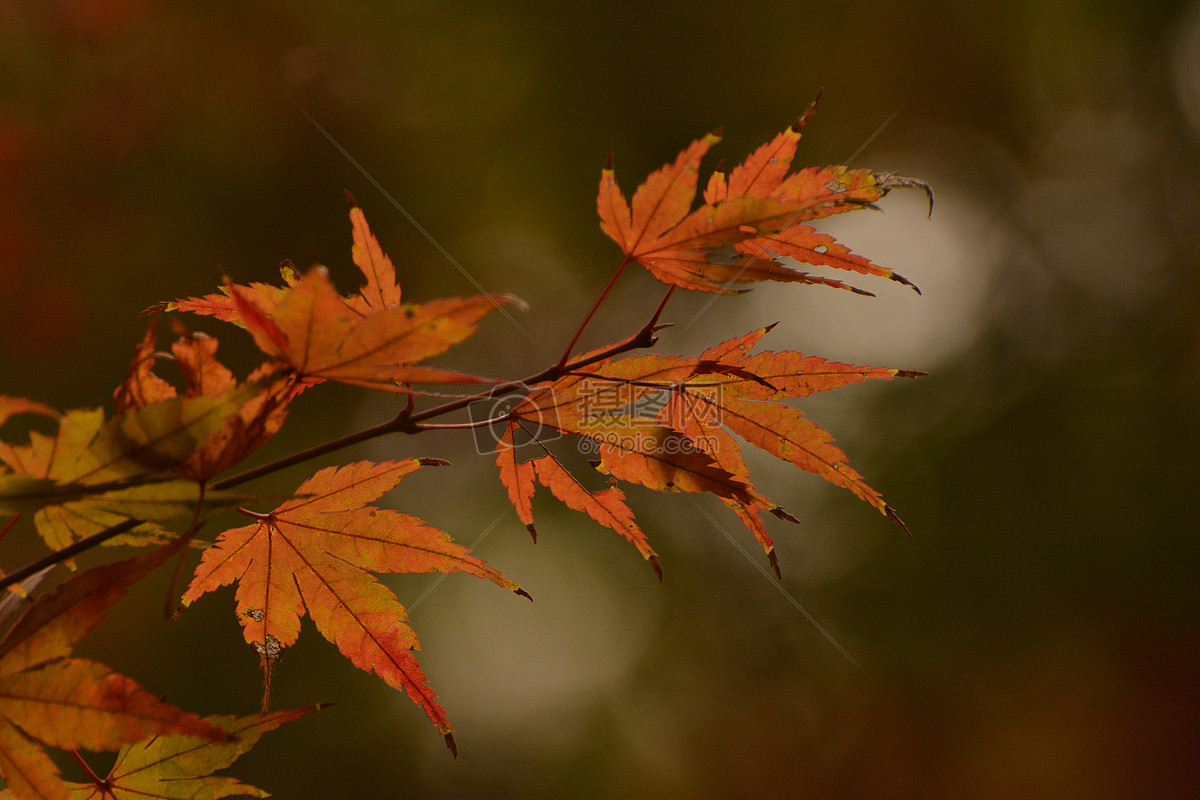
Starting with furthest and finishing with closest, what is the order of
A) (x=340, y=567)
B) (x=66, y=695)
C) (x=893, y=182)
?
(x=340, y=567)
(x=893, y=182)
(x=66, y=695)

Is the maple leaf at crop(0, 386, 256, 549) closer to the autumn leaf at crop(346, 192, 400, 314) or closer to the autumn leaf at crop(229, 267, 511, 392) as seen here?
the autumn leaf at crop(229, 267, 511, 392)

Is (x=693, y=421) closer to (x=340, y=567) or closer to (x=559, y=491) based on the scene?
(x=559, y=491)

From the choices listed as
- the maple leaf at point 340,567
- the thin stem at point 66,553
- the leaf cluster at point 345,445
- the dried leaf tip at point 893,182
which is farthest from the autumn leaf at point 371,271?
the dried leaf tip at point 893,182

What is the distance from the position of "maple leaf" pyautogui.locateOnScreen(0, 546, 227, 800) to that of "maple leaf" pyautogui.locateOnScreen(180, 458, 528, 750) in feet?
0.70

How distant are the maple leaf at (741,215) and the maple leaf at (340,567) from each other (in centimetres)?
28

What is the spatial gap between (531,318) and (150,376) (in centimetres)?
264

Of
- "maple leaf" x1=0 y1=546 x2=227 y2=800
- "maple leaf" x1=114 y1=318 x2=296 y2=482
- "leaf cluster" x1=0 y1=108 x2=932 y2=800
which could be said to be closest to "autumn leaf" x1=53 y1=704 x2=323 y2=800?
"leaf cluster" x1=0 y1=108 x2=932 y2=800

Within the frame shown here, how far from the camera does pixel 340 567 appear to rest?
2.06ft

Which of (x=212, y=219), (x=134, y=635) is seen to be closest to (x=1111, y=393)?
(x=212, y=219)

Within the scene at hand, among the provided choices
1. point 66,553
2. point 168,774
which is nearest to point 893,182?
point 66,553

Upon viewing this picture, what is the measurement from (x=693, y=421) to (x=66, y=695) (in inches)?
19.8

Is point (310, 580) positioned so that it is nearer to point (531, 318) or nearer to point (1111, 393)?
point (531, 318)

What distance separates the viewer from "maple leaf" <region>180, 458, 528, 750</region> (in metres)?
0.61

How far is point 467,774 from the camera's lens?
3.33 meters
